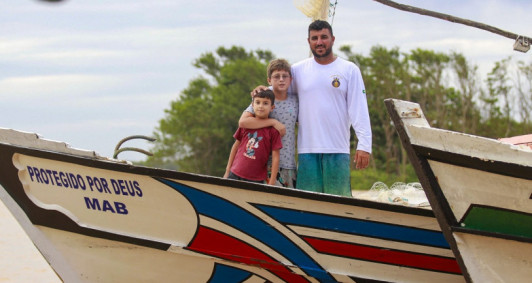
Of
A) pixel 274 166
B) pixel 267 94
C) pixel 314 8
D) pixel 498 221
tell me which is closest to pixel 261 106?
pixel 267 94

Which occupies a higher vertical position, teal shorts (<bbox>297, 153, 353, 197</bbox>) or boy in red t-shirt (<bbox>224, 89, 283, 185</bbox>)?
boy in red t-shirt (<bbox>224, 89, 283, 185</bbox>)

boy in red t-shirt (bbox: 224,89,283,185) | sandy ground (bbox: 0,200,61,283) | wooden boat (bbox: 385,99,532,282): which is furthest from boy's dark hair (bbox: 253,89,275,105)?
sandy ground (bbox: 0,200,61,283)

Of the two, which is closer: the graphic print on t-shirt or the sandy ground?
the graphic print on t-shirt

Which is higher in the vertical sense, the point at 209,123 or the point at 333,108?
the point at 333,108

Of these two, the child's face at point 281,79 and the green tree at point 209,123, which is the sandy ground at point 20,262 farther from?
the green tree at point 209,123

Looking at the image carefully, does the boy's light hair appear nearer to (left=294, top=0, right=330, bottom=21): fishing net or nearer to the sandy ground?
(left=294, top=0, right=330, bottom=21): fishing net

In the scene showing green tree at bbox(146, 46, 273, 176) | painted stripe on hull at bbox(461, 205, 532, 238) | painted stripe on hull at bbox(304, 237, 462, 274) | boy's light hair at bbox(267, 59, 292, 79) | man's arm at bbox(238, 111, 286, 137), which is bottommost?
green tree at bbox(146, 46, 273, 176)

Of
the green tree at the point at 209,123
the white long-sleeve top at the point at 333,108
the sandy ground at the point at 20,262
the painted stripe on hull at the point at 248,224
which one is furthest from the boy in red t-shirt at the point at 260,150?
the green tree at the point at 209,123

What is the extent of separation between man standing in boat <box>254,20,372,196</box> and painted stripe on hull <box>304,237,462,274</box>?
0.60 m

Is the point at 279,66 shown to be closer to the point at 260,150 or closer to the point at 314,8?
the point at 260,150

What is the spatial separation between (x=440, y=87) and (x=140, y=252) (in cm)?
2022

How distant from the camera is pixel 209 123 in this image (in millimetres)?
32969

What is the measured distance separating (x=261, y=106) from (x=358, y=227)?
3.18 feet

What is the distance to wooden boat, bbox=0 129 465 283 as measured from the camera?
13.8 ft
